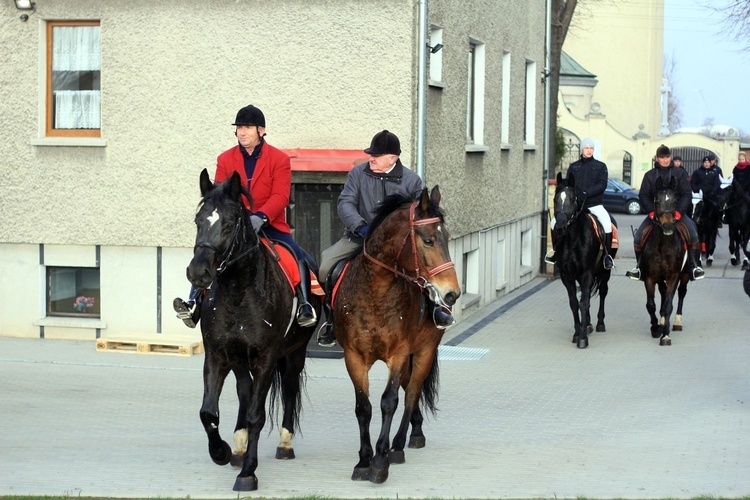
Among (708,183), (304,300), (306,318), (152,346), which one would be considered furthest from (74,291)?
(708,183)

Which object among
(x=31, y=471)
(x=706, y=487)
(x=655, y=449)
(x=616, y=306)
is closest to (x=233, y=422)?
(x=31, y=471)

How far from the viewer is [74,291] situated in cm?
1620

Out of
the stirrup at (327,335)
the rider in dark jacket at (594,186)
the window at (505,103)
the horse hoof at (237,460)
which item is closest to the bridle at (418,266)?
the stirrup at (327,335)

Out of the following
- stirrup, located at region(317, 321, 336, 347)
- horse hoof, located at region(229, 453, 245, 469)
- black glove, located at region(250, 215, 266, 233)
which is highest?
black glove, located at region(250, 215, 266, 233)

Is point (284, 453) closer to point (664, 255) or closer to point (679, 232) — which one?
point (664, 255)

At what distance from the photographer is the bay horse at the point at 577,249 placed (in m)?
16.2

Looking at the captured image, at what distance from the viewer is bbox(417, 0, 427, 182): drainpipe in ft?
49.2

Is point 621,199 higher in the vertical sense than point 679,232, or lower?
higher

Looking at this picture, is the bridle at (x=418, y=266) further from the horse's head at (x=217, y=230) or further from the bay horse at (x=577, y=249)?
the bay horse at (x=577, y=249)

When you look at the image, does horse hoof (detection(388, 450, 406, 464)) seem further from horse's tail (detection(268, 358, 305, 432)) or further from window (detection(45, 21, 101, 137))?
window (detection(45, 21, 101, 137))

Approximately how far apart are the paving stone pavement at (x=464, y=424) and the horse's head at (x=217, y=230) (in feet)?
4.90

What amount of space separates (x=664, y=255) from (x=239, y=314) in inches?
373

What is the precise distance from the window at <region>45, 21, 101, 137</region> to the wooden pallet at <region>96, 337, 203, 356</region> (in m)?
2.73

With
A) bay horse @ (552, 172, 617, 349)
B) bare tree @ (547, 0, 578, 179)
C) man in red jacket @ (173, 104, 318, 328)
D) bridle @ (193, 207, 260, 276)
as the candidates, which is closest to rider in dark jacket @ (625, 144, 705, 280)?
bay horse @ (552, 172, 617, 349)
